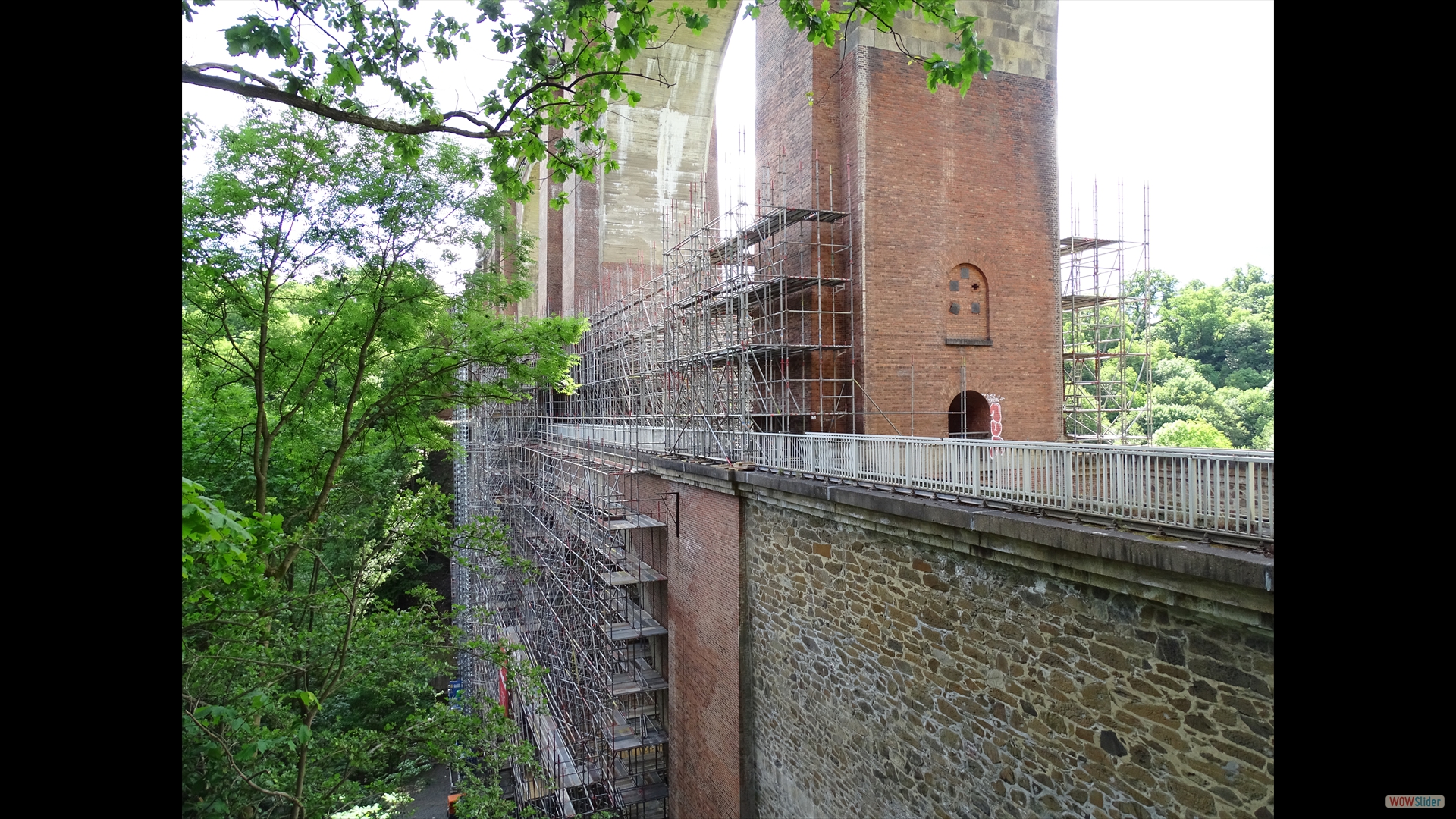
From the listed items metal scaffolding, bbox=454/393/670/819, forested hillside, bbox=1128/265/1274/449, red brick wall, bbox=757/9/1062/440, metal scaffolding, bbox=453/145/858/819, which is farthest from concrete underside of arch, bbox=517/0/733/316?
forested hillside, bbox=1128/265/1274/449

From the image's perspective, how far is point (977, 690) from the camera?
6.75 m

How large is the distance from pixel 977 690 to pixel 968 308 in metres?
8.57

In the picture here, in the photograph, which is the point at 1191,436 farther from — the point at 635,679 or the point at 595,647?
the point at 595,647

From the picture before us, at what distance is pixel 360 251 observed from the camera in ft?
32.1

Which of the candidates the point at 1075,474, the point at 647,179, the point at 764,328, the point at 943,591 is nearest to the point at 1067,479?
the point at 1075,474

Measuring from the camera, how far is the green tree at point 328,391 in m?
7.44

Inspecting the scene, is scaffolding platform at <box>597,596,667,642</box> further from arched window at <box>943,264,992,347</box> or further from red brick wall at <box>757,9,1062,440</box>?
arched window at <box>943,264,992,347</box>

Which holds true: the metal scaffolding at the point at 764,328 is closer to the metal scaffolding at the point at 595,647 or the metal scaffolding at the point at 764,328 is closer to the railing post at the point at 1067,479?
the metal scaffolding at the point at 595,647

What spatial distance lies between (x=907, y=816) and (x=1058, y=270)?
10.6 m

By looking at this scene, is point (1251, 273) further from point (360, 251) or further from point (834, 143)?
point (360, 251)

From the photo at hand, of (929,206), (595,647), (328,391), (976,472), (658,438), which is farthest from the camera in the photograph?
(658,438)

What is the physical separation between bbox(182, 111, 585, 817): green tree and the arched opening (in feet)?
23.9

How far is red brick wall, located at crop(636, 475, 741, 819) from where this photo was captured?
11125 millimetres
